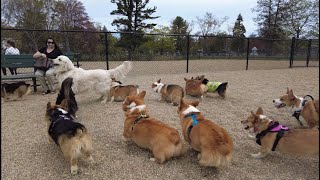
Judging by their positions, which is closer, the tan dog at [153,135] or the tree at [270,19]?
the tan dog at [153,135]

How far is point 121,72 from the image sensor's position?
6.31 meters

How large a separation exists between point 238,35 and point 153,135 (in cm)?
4346

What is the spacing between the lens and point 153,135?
2961 millimetres

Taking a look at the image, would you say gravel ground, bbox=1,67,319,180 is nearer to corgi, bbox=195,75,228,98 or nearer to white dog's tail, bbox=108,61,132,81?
corgi, bbox=195,75,228,98

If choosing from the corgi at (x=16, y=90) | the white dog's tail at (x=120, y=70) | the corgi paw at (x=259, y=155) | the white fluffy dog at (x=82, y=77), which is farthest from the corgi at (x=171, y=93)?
the corgi at (x=16, y=90)

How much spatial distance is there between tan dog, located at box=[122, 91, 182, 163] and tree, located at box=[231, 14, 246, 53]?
20537 mm

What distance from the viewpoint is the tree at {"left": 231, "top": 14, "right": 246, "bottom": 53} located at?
2361cm

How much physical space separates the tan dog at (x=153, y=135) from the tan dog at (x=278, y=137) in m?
1.06

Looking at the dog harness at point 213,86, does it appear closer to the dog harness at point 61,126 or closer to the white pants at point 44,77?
the dog harness at point 61,126

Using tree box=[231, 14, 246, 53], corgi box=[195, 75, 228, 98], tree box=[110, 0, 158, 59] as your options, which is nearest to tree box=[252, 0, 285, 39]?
tree box=[231, 14, 246, 53]

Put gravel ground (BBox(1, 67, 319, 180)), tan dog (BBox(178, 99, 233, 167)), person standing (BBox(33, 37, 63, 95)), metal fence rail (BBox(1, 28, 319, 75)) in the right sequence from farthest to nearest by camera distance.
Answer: metal fence rail (BBox(1, 28, 319, 75))
person standing (BBox(33, 37, 63, 95))
gravel ground (BBox(1, 67, 319, 180))
tan dog (BBox(178, 99, 233, 167))

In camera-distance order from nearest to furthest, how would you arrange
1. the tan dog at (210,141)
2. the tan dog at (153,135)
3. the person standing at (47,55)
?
the tan dog at (210,141)
the tan dog at (153,135)
the person standing at (47,55)

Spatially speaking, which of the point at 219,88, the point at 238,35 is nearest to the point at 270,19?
the point at 238,35

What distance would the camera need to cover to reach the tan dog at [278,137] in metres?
2.68
